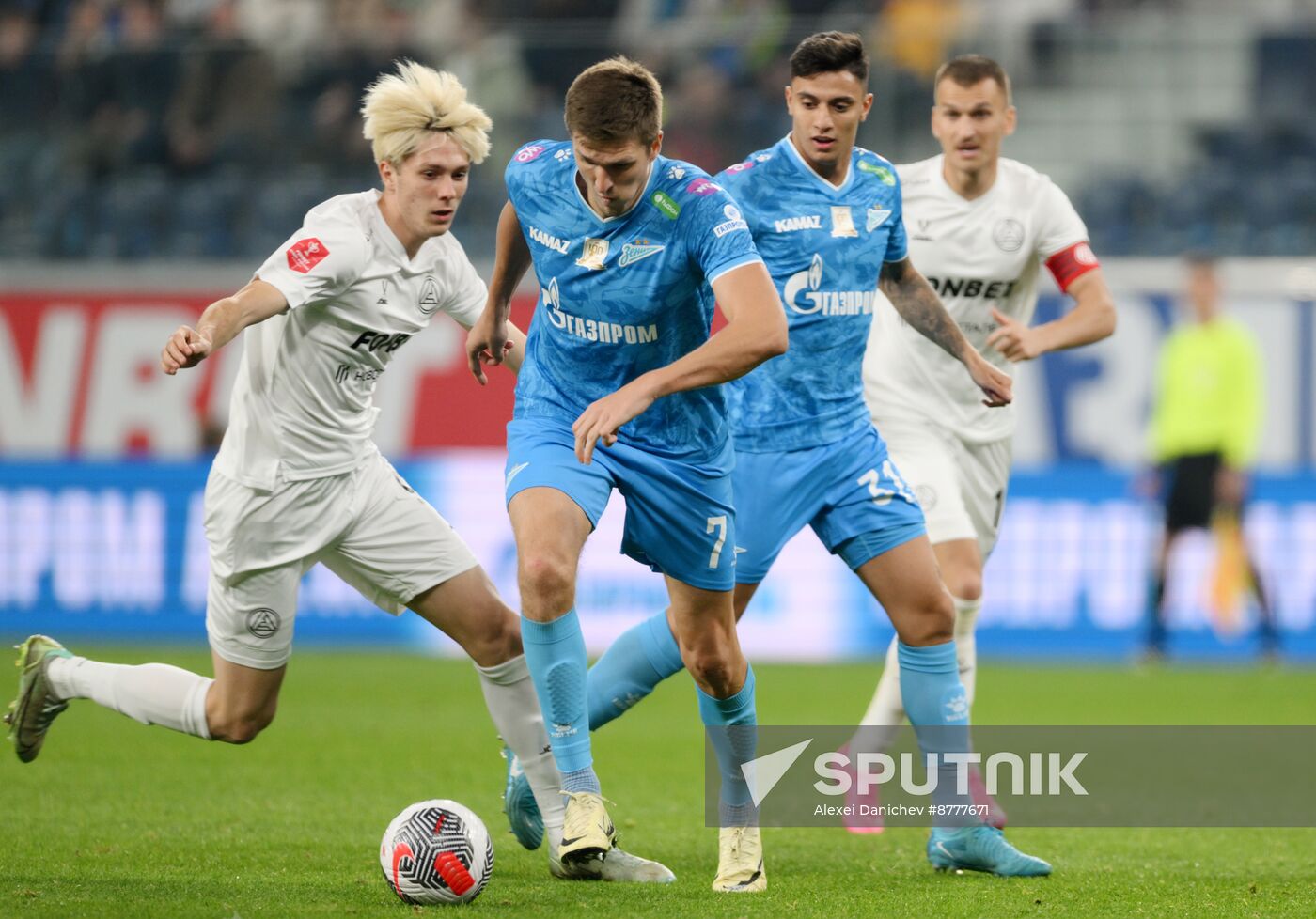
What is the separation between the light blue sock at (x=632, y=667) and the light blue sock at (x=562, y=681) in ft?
2.73

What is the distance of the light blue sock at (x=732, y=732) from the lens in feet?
18.3

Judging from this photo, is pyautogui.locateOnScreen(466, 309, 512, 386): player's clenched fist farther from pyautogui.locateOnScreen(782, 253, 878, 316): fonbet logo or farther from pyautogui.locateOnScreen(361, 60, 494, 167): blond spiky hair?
pyautogui.locateOnScreen(782, 253, 878, 316): fonbet logo

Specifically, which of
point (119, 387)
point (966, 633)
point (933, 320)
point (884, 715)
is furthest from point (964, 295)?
point (119, 387)

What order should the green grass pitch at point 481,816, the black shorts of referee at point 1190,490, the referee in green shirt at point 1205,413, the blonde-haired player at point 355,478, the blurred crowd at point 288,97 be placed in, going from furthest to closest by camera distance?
the blurred crowd at point 288,97
the referee in green shirt at point 1205,413
the black shorts of referee at point 1190,490
the blonde-haired player at point 355,478
the green grass pitch at point 481,816

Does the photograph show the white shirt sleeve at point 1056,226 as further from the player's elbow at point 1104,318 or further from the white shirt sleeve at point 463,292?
the white shirt sleeve at point 463,292

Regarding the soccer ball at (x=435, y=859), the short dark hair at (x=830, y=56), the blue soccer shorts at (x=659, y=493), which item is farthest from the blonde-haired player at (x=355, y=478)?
the short dark hair at (x=830, y=56)

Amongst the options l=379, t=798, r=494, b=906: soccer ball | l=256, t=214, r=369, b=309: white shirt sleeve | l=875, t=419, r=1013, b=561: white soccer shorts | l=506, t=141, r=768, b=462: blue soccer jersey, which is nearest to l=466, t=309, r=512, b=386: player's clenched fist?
l=506, t=141, r=768, b=462: blue soccer jersey

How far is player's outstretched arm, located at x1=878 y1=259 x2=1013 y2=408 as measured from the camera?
19.7ft

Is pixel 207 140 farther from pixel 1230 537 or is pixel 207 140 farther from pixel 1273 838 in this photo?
pixel 1273 838

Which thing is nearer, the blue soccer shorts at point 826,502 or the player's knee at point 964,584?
the blue soccer shorts at point 826,502

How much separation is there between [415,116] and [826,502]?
1.86 metres

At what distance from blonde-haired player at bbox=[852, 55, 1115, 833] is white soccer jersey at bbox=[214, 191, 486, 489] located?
2003mm

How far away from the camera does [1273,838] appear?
21.3 ft

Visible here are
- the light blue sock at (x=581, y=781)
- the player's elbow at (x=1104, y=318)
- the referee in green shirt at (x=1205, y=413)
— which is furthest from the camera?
the referee in green shirt at (x=1205, y=413)
